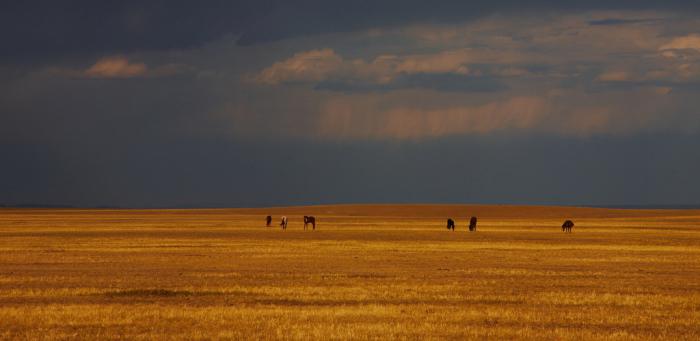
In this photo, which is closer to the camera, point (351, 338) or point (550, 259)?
point (351, 338)

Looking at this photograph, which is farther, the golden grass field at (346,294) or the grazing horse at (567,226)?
the grazing horse at (567,226)

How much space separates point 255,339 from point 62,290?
9599mm

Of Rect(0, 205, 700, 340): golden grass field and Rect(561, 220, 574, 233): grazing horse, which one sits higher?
Rect(561, 220, 574, 233): grazing horse

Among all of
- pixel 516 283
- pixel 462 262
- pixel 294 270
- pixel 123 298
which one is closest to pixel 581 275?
pixel 516 283

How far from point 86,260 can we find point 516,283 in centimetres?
1755

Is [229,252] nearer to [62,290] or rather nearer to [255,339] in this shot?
[62,290]

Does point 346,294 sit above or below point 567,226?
below

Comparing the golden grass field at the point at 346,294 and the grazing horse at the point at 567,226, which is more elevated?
the grazing horse at the point at 567,226

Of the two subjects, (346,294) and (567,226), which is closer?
(346,294)

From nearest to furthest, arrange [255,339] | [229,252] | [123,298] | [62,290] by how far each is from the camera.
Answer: [255,339], [123,298], [62,290], [229,252]

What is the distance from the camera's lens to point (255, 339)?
1595cm

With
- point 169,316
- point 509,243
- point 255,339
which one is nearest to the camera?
point 255,339

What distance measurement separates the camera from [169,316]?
61.5ft

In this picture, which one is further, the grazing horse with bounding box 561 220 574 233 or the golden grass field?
the grazing horse with bounding box 561 220 574 233
